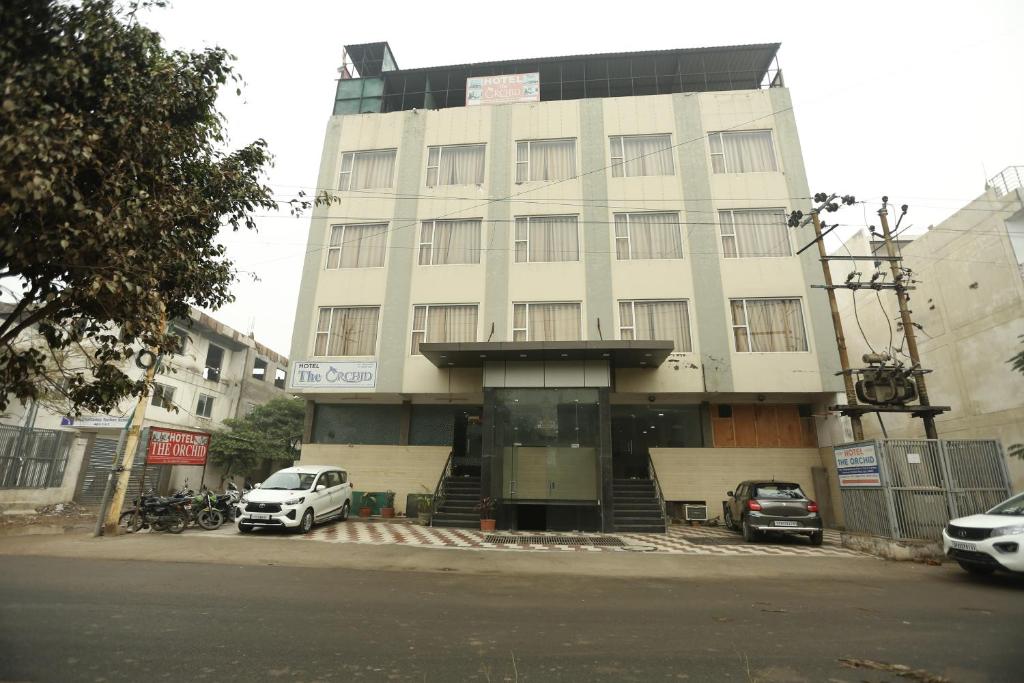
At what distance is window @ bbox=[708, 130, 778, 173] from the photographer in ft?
62.2

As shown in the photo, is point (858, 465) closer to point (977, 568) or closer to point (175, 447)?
point (977, 568)

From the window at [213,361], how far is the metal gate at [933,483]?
3240 centimetres

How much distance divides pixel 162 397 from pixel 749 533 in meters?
13.0

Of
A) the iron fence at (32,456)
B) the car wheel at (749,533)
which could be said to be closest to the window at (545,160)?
the car wheel at (749,533)

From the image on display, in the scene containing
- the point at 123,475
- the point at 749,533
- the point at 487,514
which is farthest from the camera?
the point at 487,514

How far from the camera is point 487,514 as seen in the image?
48.2 ft

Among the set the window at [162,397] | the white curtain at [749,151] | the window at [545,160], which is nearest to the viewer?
the window at [162,397]

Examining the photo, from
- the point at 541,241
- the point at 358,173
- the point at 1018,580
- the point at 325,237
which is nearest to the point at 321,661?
the point at 1018,580

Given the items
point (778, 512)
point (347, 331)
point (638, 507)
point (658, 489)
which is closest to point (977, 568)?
point (778, 512)

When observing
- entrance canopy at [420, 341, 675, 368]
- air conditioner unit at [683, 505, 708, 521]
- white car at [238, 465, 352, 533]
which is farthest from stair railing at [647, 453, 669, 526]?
white car at [238, 465, 352, 533]

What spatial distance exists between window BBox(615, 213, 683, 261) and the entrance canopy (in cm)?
422

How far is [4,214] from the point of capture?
385cm

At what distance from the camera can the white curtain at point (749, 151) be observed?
18938mm

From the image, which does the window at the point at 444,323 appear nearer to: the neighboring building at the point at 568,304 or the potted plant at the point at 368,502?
the neighboring building at the point at 568,304
